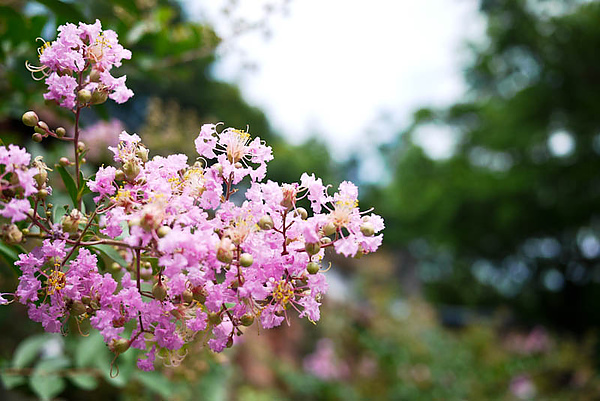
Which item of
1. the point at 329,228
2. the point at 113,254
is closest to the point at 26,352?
the point at 113,254

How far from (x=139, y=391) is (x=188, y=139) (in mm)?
1559

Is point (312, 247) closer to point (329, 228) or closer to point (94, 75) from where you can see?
point (329, 228)

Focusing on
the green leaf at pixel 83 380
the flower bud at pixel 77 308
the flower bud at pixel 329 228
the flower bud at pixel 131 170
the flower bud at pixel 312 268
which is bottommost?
the flower bud at pixel 77 308

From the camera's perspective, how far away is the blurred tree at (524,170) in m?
8.45

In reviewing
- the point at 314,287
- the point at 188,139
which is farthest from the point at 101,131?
the point at 314,287

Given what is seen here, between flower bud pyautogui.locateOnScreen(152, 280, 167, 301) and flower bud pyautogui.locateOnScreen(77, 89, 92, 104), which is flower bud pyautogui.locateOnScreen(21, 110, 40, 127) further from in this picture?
flower bud pyautogui.locateOnScreen(152, 280, 167, 301)

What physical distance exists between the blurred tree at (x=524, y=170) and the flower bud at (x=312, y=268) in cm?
885

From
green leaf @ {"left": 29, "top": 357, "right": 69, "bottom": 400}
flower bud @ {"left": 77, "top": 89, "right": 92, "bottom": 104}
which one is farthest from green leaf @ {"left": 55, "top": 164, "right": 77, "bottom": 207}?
green leaf @ {"left": 29, "top": 357, "right": 69, "bottom": 400}

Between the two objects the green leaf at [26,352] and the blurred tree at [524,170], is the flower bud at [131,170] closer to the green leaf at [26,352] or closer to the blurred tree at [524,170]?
the green leaf at [26,352]

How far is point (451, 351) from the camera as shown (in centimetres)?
486

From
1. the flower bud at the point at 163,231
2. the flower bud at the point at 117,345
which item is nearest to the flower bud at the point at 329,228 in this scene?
the flower bud at the point at 163,231

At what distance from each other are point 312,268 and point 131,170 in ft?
1.03

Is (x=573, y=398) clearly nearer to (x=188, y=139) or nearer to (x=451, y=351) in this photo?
(x=451, y=351)

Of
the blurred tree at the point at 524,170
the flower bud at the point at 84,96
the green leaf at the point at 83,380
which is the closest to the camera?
the flower bud at the point at 84,96
